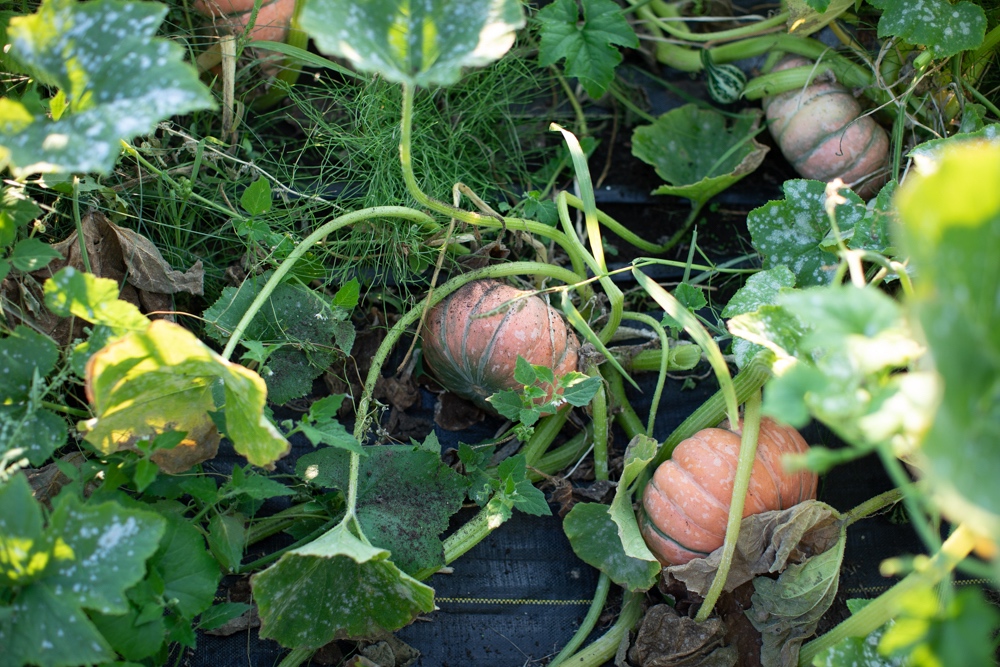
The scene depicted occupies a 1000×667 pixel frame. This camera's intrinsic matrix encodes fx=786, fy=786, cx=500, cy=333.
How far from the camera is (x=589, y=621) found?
4.63 ft

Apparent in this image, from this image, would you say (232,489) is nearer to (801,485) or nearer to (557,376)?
(557,376)

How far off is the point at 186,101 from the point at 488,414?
0.90m

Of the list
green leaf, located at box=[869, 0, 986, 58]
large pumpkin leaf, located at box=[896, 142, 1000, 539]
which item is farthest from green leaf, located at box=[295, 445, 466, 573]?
green leaf, located at box=[869, 0, 986, 58]

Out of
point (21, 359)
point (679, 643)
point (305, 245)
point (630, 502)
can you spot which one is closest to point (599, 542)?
point (630, 502)

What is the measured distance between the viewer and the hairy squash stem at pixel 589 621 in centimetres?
138

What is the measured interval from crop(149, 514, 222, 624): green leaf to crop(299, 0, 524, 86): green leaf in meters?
0.73

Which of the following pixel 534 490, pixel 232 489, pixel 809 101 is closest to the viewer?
pixel 232 489

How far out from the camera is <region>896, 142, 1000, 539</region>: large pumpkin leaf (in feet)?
2.12

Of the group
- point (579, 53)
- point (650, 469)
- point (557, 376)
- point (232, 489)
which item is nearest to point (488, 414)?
point (557, 376)

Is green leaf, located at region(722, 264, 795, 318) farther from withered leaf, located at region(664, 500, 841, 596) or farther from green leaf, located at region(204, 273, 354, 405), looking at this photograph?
green leaf, located at region(204, 273, 354, 405)

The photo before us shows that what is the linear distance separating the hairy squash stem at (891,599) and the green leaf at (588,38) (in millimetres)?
1102

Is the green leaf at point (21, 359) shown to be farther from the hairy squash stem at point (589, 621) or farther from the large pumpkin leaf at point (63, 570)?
the hairy squash stem at point (589, 621)

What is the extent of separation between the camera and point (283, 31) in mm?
1729

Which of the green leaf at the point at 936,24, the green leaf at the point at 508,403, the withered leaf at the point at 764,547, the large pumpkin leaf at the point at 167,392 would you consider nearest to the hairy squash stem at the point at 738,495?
the withered leaf at the point at 764,547
